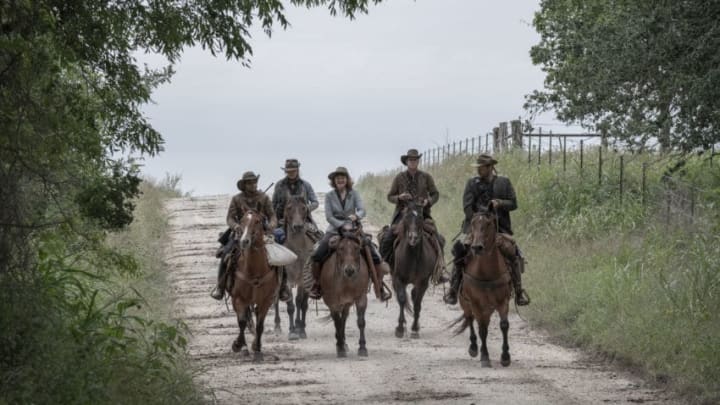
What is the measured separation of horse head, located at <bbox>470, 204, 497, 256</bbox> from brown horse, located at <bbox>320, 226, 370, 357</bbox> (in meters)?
1.88

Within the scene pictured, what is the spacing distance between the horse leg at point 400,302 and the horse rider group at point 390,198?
645 millimetres

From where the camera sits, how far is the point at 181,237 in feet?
106

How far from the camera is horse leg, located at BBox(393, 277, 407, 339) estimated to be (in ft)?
61.2

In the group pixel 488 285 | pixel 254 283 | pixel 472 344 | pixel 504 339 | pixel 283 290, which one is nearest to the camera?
pixel 504 339

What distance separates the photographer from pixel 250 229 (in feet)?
52.4

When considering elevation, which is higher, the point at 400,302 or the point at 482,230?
the point at 482,230

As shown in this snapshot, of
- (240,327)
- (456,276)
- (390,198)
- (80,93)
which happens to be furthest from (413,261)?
(80,93)

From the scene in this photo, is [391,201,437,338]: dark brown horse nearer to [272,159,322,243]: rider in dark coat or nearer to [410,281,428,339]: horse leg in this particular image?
[410,281,428,339]: horse leg

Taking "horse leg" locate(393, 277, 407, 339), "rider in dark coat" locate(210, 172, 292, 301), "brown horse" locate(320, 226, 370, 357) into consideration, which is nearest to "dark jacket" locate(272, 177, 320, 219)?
"horse leg" locate(393, 277, 407, 339)

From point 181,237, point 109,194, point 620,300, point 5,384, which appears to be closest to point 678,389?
point 620,300

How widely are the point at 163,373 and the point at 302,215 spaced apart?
6709 mm

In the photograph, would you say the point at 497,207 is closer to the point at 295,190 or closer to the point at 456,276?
the point at 456,276

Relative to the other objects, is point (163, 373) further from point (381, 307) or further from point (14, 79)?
point (381, 307)

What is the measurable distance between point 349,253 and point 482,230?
2.15 meters
